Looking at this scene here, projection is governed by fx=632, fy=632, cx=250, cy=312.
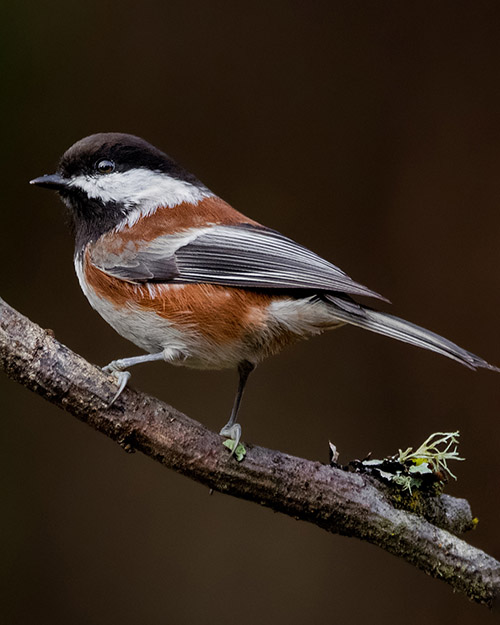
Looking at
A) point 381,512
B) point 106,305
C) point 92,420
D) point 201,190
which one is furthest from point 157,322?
point 381,512

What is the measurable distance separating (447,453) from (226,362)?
0.51 metres

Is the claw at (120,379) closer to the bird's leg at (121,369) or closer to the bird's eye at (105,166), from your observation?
the bird's leg at (121,369)

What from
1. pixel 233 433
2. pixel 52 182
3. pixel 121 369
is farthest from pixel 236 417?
pixel 52 182

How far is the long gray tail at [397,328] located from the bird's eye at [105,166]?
22.3 inches

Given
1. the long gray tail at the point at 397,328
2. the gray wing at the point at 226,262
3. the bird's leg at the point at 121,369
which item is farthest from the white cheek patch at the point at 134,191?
the long gray tail at the point at 397,328

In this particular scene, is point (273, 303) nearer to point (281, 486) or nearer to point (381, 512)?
point (281, 486)

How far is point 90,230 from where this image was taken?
146 cm

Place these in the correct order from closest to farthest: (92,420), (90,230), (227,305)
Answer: (92,420) → (227,305) → (90,230)

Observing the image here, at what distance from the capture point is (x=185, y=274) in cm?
134

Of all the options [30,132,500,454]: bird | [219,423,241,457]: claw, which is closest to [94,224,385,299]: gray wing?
[30,132,500,454]: bird

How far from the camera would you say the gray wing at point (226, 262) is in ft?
4.26

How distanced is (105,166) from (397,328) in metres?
0.74

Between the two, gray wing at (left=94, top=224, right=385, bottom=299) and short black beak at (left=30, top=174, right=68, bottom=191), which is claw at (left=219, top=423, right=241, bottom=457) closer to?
gray wing at (left=94, top=224, right=385, bottom=299)

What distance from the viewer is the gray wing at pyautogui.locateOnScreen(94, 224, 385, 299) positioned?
130cm
